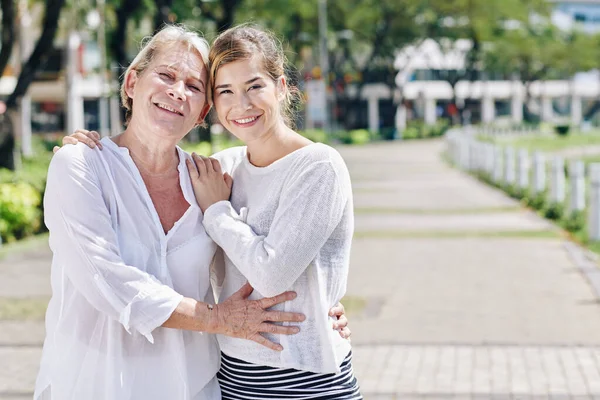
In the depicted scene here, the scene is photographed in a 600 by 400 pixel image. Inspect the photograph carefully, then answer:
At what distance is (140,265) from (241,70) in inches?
24.7

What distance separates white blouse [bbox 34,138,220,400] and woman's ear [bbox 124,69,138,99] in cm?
17

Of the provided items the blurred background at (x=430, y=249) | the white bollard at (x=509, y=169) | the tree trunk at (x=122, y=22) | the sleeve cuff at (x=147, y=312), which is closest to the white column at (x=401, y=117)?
the blurred background at (x=430, y=249)

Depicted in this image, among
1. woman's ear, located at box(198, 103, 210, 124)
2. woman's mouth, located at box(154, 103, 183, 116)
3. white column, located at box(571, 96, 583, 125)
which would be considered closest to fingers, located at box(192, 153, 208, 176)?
woman's ear, located at box(198, 103, 210, 124)

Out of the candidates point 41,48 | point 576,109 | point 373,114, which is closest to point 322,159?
point 41,48

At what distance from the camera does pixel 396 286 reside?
10.6 metres

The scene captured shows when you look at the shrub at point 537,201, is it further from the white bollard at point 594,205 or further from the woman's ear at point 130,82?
the woman's ear at point 130,82

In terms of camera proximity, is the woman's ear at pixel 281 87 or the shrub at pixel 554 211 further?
the shrub at pixel 554 211

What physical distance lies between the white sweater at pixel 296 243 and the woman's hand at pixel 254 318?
0.03 metres

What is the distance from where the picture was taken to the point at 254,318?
309 cm

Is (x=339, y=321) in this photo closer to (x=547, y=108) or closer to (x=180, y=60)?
(x=180, y=60)

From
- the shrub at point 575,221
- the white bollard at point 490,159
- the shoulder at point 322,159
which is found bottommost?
the white bollard at point 490,159

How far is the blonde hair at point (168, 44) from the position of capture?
3123 mm

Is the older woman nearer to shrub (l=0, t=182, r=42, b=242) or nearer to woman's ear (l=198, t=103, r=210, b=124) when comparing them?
woman's ear (l=198, t=103, r=210, b=124)

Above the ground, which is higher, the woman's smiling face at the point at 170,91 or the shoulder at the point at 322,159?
the woman's smiling face at the point at 170,91
